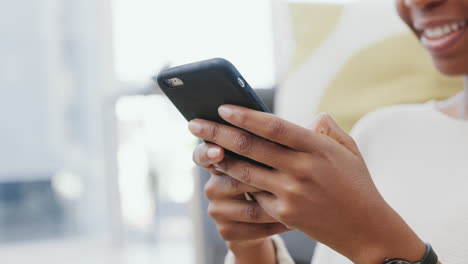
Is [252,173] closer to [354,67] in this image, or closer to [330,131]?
[330,131]

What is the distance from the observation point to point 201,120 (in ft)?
1.82

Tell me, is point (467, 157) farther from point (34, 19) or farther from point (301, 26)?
point (34, 19)

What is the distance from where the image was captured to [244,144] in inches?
19.7

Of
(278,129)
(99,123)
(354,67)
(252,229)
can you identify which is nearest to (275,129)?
(278,129)

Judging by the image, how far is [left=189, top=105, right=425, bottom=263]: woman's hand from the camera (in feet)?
1.59

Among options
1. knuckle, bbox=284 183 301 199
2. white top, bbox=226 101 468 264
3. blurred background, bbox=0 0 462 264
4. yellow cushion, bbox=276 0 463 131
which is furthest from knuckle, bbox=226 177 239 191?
blurred background, bbox=0 0 462 264

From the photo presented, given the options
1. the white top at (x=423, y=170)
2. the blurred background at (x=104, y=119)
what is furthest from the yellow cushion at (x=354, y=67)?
the blurred background at (x=104, y=119)

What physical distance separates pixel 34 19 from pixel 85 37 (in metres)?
0.25

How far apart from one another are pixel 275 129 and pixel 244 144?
40 millimetres

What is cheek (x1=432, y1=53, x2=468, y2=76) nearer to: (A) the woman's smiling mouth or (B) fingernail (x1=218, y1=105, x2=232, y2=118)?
(A) the woman's smiling mouth

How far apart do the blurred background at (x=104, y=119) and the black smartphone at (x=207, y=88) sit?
1.67m

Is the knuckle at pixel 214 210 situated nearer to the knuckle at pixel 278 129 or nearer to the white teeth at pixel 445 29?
the knuckle at pixel 278 129

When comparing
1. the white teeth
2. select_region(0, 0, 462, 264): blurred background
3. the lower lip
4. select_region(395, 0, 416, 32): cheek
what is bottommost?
select_region(0, 0, 462, 264): blurred background

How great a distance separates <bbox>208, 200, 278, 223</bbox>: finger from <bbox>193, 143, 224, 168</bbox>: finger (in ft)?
0.20
